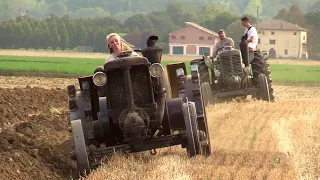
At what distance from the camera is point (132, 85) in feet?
28.9

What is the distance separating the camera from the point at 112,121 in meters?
9.02

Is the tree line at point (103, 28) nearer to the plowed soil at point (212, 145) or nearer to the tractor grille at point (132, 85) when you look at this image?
the plowed soil at point (212, 145)

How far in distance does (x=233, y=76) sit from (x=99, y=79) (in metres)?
8.65

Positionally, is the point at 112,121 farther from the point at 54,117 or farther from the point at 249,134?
the point at 54,117

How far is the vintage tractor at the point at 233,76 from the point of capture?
16855 millimetres

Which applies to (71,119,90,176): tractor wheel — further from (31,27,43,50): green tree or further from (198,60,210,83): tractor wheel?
(31,27,43,50): green tree

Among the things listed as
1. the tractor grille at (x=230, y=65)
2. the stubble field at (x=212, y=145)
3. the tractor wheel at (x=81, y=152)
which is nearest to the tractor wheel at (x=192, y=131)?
the stubble field at (x=212, y=145)

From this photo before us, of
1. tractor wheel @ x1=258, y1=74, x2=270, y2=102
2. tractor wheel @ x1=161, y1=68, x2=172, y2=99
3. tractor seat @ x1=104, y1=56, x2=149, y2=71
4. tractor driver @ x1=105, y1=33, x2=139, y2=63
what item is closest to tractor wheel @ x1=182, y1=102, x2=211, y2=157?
tractor wheel @ x1=161, y1=68, x2=172, y2=99

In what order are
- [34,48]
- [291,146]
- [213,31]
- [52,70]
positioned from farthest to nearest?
1. [213,31]
2. [34,48]
3. [52,70]
4. [291,146]

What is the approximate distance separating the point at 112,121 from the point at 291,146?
8.98 ft

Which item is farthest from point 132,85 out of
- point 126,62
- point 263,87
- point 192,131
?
point 263,87

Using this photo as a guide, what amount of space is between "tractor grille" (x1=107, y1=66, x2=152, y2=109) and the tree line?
2708 inches

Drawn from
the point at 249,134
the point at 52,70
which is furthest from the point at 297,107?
the point at 52,70

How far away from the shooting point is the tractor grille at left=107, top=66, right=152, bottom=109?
8797mm
